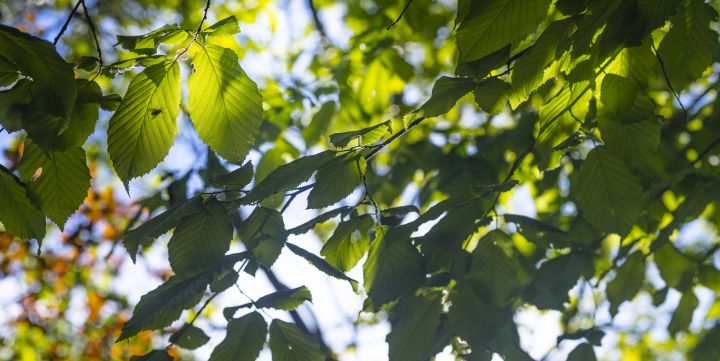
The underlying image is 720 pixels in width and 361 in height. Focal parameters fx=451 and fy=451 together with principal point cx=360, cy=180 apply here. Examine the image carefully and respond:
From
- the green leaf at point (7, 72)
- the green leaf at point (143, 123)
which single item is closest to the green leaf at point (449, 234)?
the green leaf at point (143, 123)

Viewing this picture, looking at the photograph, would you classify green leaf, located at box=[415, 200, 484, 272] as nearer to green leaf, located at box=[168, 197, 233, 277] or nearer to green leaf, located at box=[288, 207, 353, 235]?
green leaf, located at box=[288, 207, 353, 235]

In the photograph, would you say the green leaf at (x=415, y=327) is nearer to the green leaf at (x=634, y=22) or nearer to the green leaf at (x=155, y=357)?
the green leaf at (x=155, y=357)


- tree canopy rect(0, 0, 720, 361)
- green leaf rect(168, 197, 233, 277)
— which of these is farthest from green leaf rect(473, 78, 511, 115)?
green leaf rect(168, 197, 233, 277)

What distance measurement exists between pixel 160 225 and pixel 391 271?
41 cm

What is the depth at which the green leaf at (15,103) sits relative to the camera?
66 centimetres

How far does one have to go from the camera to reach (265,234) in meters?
0.81

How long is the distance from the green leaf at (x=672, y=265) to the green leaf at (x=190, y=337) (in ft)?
4.60

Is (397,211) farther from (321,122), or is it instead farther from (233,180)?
(321,122)

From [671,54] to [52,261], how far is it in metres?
6.46

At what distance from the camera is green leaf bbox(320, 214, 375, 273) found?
2.96ft

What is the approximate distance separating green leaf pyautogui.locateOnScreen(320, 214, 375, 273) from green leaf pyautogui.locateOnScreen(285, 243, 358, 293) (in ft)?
0.27

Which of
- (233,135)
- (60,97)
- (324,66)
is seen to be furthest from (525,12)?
(324,66)

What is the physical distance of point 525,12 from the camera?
62 centimetres

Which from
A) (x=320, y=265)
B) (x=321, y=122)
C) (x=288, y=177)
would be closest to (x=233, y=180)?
(x=288, y=177)
